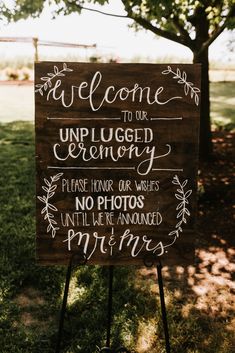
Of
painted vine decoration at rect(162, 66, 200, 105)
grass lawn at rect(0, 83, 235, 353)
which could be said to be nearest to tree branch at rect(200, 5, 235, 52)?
grass lawn at rect(0, 83, 235, 353)

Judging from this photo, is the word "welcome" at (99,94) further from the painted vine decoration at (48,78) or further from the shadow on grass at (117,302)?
the shadow on grass at (117,302)

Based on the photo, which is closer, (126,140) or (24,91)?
(126,140)

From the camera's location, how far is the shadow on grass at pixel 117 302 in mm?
3441

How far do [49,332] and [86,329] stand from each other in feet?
1.08

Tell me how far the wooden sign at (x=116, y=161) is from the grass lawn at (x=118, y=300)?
1.09m

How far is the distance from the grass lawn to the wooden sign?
1.09 m

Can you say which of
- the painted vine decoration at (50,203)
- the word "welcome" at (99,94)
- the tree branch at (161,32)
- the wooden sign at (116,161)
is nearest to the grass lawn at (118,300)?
the wooden sign at (116,161)

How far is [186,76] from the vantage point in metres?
2.62

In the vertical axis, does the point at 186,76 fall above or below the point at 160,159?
above

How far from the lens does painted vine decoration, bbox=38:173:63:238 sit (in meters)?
2.67

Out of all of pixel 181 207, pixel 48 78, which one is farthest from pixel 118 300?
pixel 48 78

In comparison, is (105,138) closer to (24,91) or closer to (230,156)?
(230,156)

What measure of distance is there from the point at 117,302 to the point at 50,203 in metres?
1.67

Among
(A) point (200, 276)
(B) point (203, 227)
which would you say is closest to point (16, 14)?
(B) point (203, 227)
